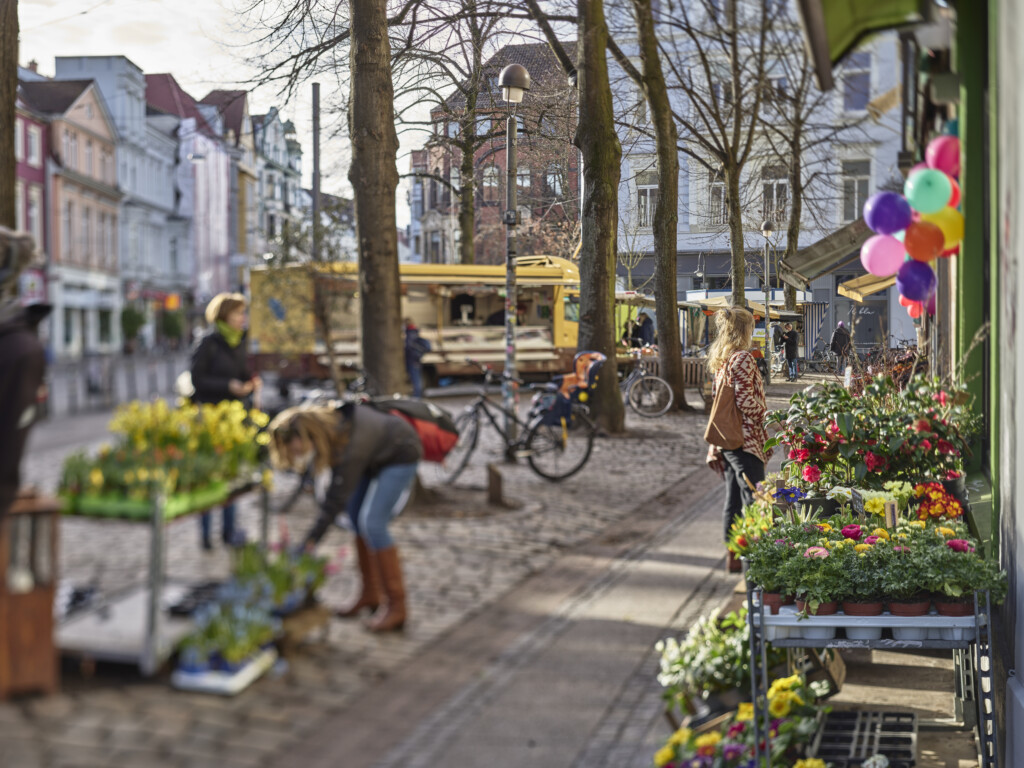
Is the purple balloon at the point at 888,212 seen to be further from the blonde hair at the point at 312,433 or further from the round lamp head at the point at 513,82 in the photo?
the blonde hair at the point at 312,433

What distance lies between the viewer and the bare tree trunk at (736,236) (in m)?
3.28

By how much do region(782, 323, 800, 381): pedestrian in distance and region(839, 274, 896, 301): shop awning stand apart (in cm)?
24

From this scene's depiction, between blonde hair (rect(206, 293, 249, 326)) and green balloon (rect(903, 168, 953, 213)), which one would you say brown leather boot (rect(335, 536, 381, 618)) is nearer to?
blonde hair (rect(206, 293, 249, 326))

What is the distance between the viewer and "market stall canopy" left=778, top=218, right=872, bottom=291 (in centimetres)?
336

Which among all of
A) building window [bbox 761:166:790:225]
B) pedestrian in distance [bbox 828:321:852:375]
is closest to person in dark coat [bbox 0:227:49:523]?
building window [bbox 761:166:790:225]

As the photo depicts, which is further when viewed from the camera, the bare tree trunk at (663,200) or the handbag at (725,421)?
the handbag at (725,421)

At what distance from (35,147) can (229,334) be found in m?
0.42

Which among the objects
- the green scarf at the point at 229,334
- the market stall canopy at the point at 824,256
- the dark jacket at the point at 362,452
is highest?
the market stall canopy at the point at 824,256

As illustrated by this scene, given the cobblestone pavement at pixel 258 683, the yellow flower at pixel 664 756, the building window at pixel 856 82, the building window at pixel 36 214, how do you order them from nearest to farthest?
the cobblestone pavement at pixel 258 683
the building window at pixel 36 214
the building window at pixel 856 82
the yellow flower at pixel 664 756

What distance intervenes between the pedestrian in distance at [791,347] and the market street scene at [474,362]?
2cm

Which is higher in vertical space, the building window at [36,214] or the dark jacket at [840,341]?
the building window at [36,214]

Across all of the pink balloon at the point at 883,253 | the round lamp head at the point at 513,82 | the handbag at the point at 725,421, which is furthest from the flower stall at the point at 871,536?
the round lamp head at the point at 513,82

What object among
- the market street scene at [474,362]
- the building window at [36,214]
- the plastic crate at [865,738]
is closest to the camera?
the market street scene at [474,362]

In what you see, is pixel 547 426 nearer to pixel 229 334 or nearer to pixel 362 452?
pixel 362 452
